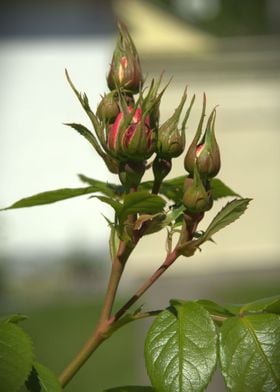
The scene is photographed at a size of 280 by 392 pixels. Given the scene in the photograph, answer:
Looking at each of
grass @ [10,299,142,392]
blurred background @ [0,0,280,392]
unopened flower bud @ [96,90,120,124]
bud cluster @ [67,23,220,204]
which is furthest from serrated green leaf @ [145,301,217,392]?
blurred background @ [0,0,280,392]

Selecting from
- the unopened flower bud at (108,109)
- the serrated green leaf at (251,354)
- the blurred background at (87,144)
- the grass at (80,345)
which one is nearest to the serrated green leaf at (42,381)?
the serrated green leaf at (251,354)

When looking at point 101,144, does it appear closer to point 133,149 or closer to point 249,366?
point 133,149

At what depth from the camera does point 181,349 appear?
1152 mm

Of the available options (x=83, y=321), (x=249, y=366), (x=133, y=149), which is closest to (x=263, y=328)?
(x=249, y=366)

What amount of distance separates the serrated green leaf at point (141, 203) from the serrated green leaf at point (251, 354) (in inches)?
6.8

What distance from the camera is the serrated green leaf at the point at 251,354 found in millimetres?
1117

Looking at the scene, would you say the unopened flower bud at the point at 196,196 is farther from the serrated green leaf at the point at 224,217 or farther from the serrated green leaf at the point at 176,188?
the serrated green leaf at the point at 176,188

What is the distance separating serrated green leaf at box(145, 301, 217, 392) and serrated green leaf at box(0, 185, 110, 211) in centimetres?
20

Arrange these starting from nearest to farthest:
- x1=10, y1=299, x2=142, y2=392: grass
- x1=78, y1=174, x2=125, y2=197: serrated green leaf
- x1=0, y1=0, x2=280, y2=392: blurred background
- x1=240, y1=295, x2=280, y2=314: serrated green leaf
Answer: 1. x1=240, y1=295, x2=280, y2=314: serrated green leaf
2. x1=78, y1=174, x2=125, y2=197: serrated green leaf
3. x1=10, y1=299, x2=142, y2=392: grass
4. x1=0, y1=0, x2=280, y2=392: blurred background

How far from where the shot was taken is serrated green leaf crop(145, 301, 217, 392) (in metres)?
1.12

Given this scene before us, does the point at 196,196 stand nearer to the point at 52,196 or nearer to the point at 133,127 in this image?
the point at 133,127

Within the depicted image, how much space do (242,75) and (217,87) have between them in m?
0.40

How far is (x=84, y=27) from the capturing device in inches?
461

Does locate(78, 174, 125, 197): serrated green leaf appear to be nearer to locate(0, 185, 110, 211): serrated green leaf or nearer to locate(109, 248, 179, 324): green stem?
locate(0, 185, 110, 211): serrated green leaf
